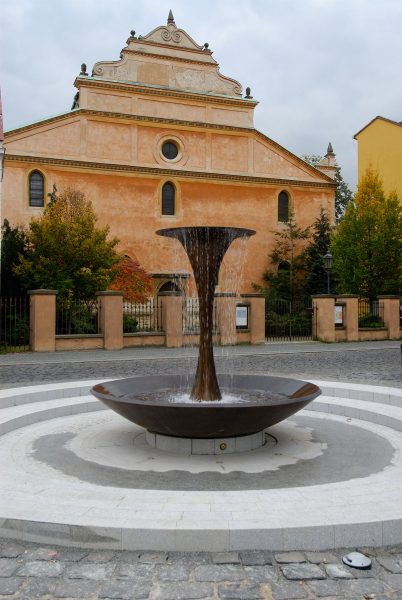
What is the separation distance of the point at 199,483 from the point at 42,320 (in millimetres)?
15910

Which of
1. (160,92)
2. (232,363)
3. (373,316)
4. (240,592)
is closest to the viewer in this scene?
(240,592)

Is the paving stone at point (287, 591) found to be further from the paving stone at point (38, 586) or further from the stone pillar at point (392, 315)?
the stone pillar at point (392, 315)

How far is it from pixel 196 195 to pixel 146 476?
29.7 meters

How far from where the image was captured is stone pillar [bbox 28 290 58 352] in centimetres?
2014

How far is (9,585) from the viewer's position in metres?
3.45

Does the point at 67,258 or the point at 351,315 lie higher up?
the point at 67,258

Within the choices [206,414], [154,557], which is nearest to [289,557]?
[154,557]

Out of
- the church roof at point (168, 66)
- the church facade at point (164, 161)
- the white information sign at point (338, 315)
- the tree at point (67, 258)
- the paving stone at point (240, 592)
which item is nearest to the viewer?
the paving stone at point (240, 592)

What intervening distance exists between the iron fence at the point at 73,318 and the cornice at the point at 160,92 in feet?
49.9

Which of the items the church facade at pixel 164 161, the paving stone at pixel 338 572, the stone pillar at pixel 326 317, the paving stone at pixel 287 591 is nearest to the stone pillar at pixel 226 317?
the stone pillar at pixel 326 317

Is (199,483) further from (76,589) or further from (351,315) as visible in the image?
(351,315)

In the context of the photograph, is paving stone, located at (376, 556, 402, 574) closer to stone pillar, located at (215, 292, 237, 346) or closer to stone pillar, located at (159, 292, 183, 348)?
stone pillar, located at (159, 292, 183, 348)

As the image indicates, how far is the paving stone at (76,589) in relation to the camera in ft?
10.9

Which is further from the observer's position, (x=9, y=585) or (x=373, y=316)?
(x=373, y=316)
